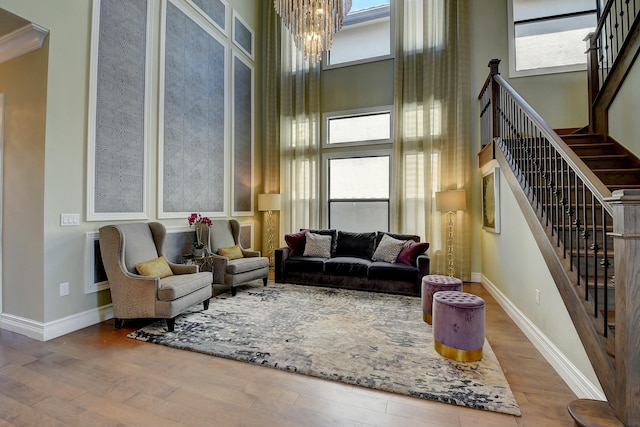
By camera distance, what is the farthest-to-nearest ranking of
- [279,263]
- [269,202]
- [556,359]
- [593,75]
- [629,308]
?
[269,202]
[279,263]
[593,75]
[556,359]
[629,308]

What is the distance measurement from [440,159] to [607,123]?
2.11m

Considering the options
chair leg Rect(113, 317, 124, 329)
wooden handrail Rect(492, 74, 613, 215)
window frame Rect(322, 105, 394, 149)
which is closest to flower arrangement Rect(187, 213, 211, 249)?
chair leg Rect(113, 317, 124, 329)

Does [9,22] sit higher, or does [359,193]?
[9,22]

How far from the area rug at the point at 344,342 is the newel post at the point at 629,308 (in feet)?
1.69

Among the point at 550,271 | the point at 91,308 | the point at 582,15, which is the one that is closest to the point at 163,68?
the point at 91,308

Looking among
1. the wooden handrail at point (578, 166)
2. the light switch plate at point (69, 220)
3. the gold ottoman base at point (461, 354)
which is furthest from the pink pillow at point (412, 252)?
→ the light switch plate at point (69, 220)

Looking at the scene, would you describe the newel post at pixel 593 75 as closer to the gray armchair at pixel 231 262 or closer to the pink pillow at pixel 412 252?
the pink pillow at pixel 412 252

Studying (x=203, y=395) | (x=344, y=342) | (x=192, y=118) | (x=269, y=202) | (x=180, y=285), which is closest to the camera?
(x=203, y=395)

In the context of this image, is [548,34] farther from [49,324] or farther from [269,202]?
[49,324]

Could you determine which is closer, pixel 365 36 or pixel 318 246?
pixel 318 246

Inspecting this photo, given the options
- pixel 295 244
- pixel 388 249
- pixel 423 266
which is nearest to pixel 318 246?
pixel 295 244

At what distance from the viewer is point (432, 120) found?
210 inches

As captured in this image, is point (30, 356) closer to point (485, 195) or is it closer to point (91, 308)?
point (91, 308)

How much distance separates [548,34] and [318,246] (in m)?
5.16
